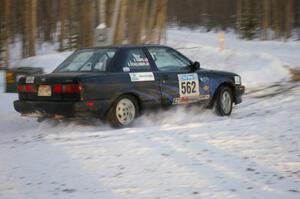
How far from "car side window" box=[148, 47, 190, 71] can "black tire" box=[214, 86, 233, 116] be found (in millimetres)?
958

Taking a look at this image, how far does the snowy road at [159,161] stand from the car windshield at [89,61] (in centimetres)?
99

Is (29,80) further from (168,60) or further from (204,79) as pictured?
(204,79)

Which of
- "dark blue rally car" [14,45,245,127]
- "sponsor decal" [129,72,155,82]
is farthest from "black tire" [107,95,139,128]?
"sponsor decal" [129,72,155,82]

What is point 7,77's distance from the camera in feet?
39.3

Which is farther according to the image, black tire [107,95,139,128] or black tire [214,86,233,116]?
black tire [214,86,233,116]

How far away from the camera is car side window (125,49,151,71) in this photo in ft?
27.7

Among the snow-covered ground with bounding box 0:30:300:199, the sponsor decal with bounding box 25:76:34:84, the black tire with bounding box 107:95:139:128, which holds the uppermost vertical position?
the sponsor decal with bounding box 25:76:34:84

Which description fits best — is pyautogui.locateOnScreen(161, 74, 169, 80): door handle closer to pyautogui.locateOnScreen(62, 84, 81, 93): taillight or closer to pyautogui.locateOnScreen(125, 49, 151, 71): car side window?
pyautogui.locateOnScreen(125, 49, 151, 71): car side window

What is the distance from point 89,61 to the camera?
844 cm

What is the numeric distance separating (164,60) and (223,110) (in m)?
1.65

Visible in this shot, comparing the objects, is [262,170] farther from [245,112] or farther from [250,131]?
[245,112]

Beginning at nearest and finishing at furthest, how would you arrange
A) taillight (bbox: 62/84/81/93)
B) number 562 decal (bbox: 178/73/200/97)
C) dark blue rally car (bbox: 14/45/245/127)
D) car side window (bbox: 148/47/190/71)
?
taillight (bbox: 62/84/81/93)
dark blue rally car (bbox: 14/45/245/127)
car side window (bbox: 148/47/190/71)
number 562 decal (bbox: 178/73/200/97)

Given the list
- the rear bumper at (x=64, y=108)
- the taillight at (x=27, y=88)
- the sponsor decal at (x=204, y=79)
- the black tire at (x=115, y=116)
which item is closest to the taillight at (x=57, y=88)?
the rear bumper at (x=64, y=108)

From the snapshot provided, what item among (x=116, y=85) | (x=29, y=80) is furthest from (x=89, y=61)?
(x=29, y=80)
